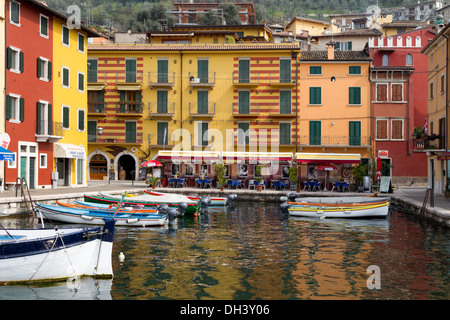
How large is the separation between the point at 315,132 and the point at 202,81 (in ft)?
37.1

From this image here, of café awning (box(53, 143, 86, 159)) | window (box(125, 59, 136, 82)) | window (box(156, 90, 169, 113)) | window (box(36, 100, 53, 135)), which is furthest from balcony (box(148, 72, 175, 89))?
window (box(36, 100, 53, 135))

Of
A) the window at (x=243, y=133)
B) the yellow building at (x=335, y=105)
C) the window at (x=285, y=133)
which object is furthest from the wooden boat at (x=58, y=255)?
the yellow building at (x=335, y=105)

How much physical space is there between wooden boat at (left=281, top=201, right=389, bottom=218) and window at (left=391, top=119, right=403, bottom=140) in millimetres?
21280

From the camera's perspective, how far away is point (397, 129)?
161 feet

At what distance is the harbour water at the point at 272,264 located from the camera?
13.1m

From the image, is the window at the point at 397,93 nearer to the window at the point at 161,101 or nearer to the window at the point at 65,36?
the window at the point at 161,101

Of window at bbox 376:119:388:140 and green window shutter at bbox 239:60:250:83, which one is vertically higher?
green window shutter at bbox 239:60:250:83

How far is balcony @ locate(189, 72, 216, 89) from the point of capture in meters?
50.5

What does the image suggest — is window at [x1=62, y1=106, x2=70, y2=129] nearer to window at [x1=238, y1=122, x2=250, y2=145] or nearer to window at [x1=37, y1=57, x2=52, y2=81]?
window at [x1=37, y1=57, x2=52, y2=81]

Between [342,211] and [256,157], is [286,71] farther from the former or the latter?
[342,211]

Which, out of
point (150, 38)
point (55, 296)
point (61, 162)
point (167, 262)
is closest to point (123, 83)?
point (150, 38)

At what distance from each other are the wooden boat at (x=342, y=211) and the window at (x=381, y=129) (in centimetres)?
2100
